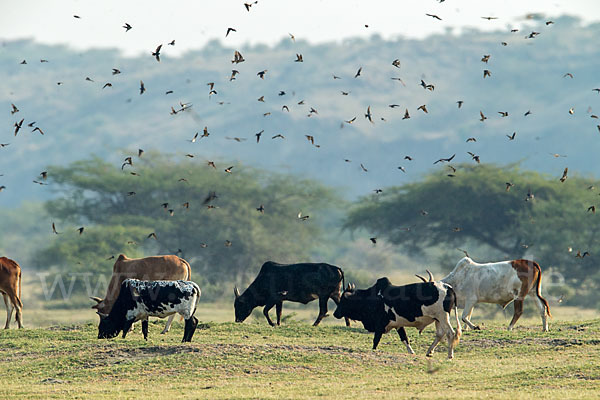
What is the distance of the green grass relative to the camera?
14.6 meters

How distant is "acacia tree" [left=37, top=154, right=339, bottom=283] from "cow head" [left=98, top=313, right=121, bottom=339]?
25.9 m

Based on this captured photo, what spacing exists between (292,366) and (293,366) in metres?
0.02

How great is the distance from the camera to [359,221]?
47.8 metres

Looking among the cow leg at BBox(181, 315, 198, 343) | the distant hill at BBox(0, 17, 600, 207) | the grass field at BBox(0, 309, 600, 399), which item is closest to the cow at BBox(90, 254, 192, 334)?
the grass field at BBox(0, 309, 600, 399)

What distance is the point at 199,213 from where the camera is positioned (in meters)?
49.9

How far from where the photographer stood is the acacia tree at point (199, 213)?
48.8 meters

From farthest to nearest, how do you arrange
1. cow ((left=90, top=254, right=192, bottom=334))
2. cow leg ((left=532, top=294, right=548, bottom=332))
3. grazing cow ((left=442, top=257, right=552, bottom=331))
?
1. cow ((left=90, top=254, right=192, bottom=334))
2. grazing cow ((left=442, top=257, right=552, bottom=331))
3. cow leg ((left=532, top=294, right=548, bottom=332))

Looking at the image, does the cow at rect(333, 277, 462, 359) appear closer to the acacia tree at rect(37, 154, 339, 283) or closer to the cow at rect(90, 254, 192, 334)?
the cow at rect(90, 254, 192, 334)

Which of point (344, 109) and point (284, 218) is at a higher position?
point (344, 109)

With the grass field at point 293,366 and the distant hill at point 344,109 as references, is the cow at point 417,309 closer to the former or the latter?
the grass field at point 293,366

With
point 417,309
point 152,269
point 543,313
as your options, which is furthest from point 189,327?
point 543,313

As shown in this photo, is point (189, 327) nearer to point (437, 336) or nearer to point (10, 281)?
point (437, 336)

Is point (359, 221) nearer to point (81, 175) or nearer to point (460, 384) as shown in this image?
point (81, 175)

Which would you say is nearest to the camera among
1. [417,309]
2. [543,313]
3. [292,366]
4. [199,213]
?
[292,366]
